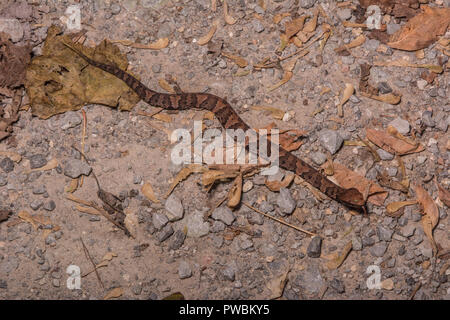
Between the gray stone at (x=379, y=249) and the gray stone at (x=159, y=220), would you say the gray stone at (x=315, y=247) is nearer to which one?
the gray stone at (x=379, y=249)

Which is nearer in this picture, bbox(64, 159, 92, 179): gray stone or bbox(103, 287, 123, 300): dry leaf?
bbox(103, 287, 123, 300): dry leaf

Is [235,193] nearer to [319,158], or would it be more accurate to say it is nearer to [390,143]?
[319,158]

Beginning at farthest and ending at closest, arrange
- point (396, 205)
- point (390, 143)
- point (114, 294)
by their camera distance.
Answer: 1. point (390, 143)
2. point (396, 205)
3. point (114, 294)

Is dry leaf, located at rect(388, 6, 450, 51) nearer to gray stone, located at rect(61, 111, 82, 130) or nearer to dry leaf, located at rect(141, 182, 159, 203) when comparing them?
dry leaf, located at rect(141, 182, 159, 203)

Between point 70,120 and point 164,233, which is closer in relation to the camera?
point 164,233

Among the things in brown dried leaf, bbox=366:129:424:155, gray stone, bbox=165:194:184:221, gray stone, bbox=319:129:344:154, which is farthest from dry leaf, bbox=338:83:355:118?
gray stone, bbox=165:194:184:221

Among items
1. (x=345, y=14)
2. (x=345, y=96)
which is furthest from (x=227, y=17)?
(x=345, y=96)

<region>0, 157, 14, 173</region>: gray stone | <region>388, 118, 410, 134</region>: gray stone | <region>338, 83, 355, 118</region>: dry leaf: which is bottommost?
<region>0, 157, 14, 173</region>: gray stone
